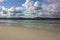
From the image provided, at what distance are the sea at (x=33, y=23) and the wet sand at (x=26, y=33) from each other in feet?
0.07

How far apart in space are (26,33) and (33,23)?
0.13 meters

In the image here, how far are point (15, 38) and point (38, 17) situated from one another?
33cm

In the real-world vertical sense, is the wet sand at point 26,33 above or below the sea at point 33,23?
below

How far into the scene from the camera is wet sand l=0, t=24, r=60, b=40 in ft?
4.64

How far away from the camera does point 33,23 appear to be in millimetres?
1447

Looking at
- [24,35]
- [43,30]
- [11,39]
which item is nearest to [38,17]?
[43,30]

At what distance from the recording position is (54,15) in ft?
4.51

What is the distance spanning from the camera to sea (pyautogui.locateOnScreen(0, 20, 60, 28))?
4.54ft

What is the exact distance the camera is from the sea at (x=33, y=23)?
1.38 m

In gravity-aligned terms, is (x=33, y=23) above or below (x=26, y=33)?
above

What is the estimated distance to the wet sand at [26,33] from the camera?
141 centimetres

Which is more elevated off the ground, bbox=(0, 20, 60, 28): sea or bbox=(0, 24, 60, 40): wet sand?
bbox=(0, 20, 60, 28): sea

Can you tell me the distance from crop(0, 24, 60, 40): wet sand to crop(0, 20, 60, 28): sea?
0.02m

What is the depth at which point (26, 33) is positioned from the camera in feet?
4.93
